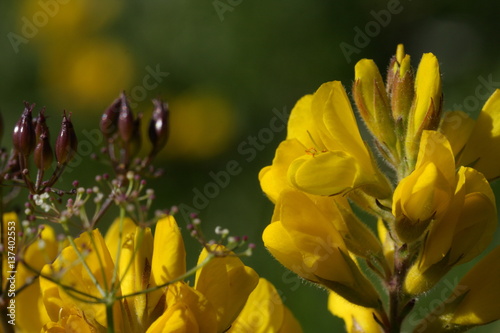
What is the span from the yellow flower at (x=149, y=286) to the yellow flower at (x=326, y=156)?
0.18 metres

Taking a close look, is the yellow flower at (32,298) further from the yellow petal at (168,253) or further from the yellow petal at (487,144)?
the yellow petal at (487,144)

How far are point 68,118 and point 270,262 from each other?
2.28 m

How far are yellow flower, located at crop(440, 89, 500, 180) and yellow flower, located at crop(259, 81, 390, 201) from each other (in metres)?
0.16

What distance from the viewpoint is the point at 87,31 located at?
7.09 metres

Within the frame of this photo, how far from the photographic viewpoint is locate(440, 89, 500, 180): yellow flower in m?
1.69

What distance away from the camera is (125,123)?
1.51 meters

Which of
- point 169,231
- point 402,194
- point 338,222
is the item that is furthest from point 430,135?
point 169,231

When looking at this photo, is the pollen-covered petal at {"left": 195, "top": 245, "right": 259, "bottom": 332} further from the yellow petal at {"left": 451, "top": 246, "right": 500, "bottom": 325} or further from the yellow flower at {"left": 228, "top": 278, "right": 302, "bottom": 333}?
the yellow petal at {"left": 451, "top": 246, "right": 500, "bottom": 325}

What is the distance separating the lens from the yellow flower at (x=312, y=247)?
1.56 metres

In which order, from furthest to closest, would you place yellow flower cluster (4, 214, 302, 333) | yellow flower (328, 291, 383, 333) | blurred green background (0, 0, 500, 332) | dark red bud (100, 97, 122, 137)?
1. blurred green background (0, 0, 500, 332)
2. yellow flower (328, 291, 383, 333)
3. dark red bud (100, 97, 122, 137)
4. yellow flower cluster (4, 214, 302, 333)

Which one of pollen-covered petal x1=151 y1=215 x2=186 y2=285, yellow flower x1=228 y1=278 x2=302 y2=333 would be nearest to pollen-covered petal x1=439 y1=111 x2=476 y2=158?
yellow flower x1=228 y1=278 x2=302 y2=333

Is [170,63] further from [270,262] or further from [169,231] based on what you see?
[169,231]

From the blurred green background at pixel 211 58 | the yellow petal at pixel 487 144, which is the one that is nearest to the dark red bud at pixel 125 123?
the yellow petal at pixel 487 144

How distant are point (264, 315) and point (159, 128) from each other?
381mm
